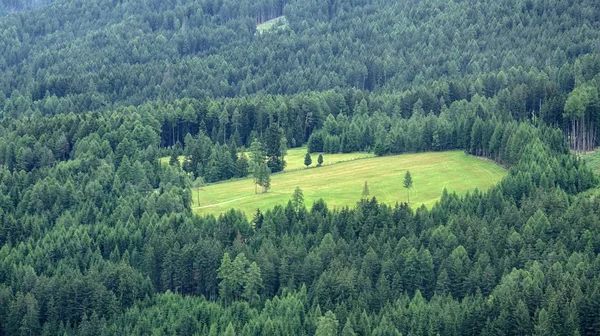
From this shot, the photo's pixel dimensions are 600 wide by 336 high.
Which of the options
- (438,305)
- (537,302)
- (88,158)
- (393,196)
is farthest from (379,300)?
(88,158)

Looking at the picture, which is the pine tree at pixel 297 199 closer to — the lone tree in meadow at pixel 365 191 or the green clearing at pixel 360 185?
the green clearing at pixel 360 185

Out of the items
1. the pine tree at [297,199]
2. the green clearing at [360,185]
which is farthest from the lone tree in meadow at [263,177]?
the pine tree at [297,199]

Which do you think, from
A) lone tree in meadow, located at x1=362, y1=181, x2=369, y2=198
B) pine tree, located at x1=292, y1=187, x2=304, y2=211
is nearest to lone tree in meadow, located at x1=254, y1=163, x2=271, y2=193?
→ pine tree, located at x1=292, y1=187, x2=304, y2=211

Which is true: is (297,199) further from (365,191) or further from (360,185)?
(360,185)

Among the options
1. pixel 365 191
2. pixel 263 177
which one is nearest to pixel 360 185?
pixel 365 191

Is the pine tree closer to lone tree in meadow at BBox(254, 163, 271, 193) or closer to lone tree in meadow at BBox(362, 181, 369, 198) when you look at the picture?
lone tree in meadow at BBox(362, 181, 369, 198)

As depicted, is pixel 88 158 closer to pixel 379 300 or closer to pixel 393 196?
pixel 393 196

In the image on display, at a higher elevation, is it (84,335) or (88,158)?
(88,158)

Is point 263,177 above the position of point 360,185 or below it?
above
